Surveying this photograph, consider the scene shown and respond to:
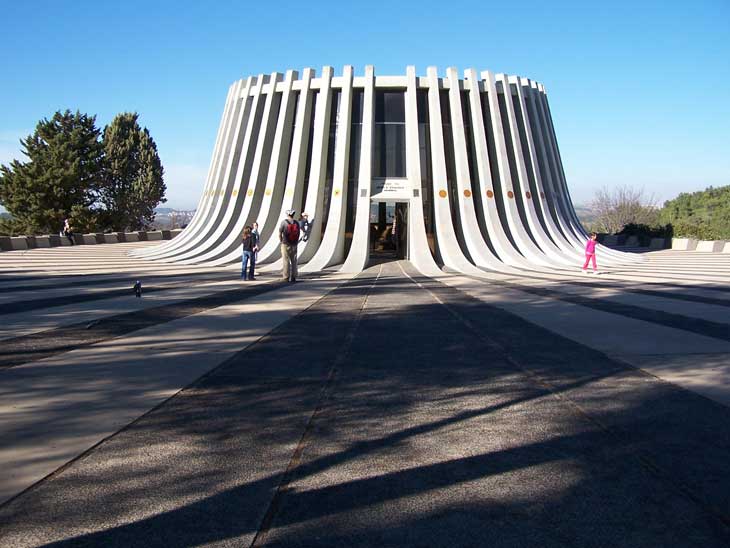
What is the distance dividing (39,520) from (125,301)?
9.25 meters

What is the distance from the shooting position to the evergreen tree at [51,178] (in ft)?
161

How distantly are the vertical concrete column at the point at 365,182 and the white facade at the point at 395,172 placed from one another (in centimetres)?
5

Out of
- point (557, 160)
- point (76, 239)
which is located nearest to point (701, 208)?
point (557, 160)

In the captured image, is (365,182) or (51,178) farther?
(51,178)

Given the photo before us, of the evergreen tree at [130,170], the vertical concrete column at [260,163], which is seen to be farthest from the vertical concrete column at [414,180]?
the evergreen tree at [130,170]

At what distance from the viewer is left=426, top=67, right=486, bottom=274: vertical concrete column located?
904 inches

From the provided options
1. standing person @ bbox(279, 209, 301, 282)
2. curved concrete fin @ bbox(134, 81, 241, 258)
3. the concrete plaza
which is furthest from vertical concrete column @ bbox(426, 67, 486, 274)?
the concrete plaza

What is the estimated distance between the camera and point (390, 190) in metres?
24.2

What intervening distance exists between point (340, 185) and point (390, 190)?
6.76ft

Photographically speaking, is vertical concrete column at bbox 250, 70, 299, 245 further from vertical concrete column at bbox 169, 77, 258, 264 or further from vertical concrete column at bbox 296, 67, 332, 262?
vertical concrete column at bbox 169, 77, 258, 264

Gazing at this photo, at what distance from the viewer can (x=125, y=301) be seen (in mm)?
11820

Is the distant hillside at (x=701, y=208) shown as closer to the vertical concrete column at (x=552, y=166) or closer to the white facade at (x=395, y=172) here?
the vertical concrete column at (x=552, y=166)

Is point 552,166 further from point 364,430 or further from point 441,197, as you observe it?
point 364,430

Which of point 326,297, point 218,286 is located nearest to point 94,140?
point 218,286
